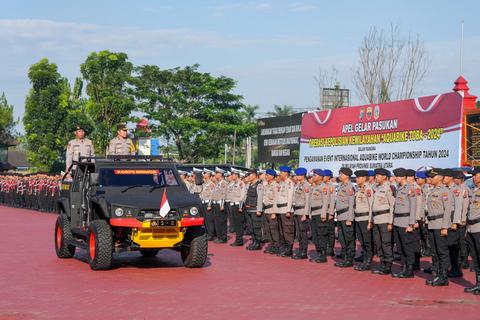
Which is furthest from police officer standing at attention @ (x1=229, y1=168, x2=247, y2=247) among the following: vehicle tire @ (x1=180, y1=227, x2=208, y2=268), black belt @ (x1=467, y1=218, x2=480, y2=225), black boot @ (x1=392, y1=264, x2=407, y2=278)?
black belt @ (x1=467, y1=218, x2=480, y2=225)

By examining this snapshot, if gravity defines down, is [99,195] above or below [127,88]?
below

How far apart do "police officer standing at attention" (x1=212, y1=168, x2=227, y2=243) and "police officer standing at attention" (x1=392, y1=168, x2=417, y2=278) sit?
7.59 m

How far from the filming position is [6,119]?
81625 millimetres

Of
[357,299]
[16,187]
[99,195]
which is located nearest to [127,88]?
[16,187]

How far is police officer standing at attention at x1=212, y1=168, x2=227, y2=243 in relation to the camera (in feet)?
69.3

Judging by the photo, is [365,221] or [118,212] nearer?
[118,212]

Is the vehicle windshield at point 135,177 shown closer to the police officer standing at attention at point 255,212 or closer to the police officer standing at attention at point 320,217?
the police officer standing at attention at point 320,217

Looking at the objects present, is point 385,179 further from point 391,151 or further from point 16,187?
point 16,187

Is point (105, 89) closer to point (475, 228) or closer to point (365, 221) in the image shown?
point (365, 221)

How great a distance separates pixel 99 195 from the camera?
14.6 meters

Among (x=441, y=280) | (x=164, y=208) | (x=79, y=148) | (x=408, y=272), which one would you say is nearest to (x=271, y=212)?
(x=164, y=208)

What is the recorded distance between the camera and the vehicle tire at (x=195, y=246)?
47.6ft

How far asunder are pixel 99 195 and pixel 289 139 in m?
12.9

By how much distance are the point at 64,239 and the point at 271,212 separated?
4.35m
